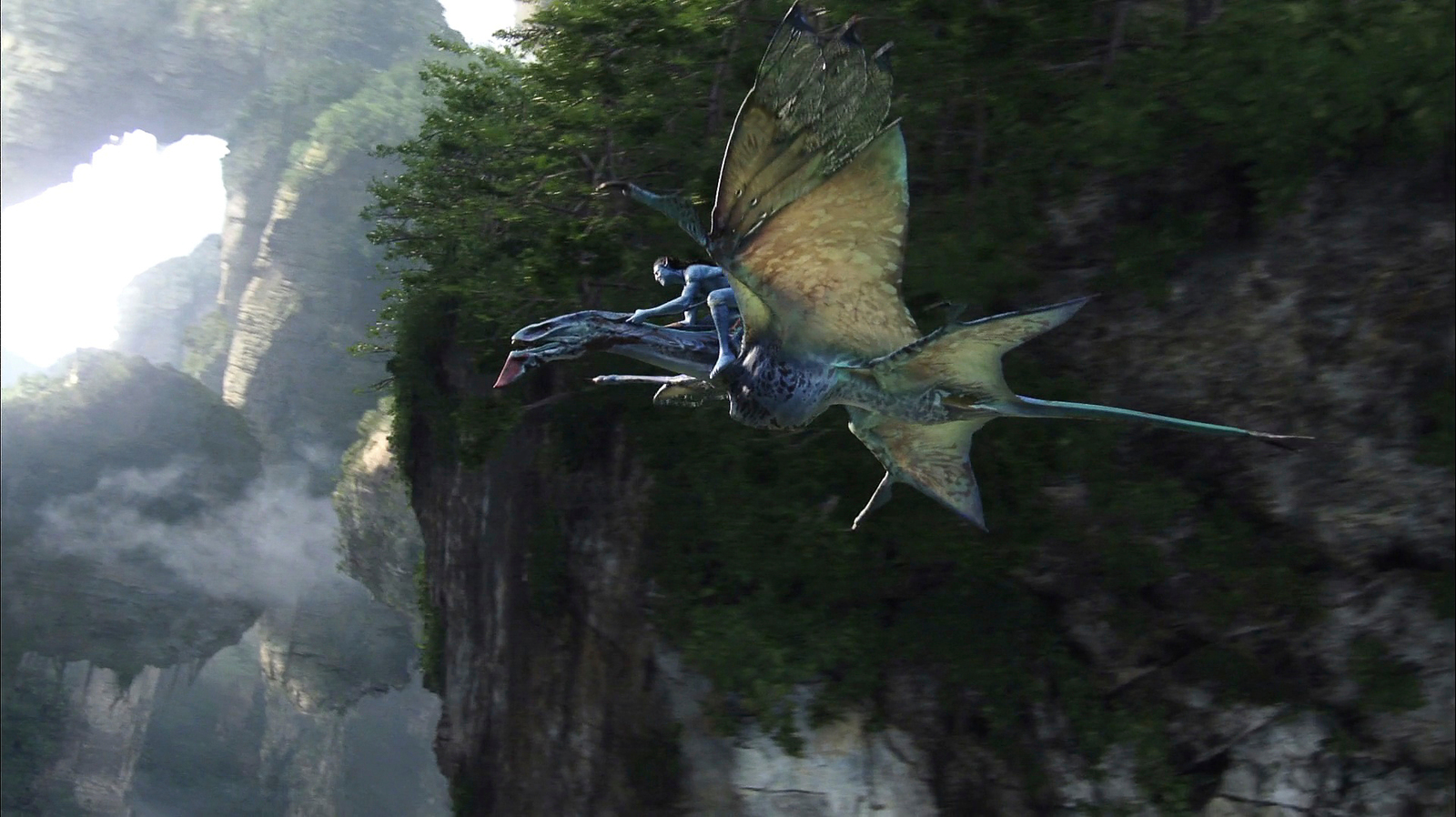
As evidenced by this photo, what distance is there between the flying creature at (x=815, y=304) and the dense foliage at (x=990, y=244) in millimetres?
2028

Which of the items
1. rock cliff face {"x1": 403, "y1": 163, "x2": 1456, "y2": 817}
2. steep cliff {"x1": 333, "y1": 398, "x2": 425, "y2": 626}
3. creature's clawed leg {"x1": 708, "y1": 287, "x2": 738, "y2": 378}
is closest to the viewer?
creature's clawed leg {"x1": 708, "y1": 287, "x2": 738, "y2": 378}

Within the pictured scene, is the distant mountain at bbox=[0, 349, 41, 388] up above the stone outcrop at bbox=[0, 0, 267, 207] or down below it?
below

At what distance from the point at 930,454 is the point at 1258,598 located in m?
2.35

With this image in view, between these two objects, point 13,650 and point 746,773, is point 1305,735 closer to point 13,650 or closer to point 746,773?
point 746,773

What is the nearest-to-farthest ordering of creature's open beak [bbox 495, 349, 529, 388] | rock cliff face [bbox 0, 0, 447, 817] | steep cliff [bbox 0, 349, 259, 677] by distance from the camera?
creature's open beak [bbox 495, 349, 529, 388] < rock cliff face [bbox 0, 0, 447, 817] < steep cliff [bbox 0, 349, 259, 677]

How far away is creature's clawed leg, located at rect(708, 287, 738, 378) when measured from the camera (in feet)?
13.4

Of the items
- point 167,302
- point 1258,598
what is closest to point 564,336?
point 1258,598

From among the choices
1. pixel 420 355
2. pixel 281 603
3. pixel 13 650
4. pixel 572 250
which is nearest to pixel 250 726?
pixel 281 603

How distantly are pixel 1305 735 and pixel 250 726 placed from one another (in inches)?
831

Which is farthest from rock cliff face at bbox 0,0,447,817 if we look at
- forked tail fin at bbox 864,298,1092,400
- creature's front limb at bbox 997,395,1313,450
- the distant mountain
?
creature's front limb at bbox 997,395,1313,450

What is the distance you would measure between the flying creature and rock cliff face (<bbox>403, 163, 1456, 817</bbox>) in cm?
180

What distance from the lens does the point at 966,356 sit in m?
4.00

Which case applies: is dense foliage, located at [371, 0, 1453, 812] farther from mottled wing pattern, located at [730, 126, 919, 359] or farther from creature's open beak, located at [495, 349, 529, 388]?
creature's open beak, located at [495, 349, 529, 388]

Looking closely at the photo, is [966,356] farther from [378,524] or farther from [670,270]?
[378,524]
